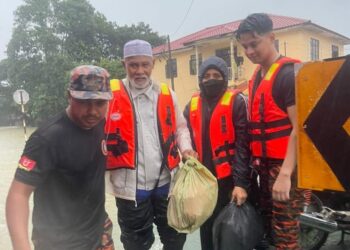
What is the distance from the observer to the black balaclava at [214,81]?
2.98 meters

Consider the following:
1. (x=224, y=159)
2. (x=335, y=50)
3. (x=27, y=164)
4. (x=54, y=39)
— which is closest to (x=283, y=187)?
(x=224, y=159)

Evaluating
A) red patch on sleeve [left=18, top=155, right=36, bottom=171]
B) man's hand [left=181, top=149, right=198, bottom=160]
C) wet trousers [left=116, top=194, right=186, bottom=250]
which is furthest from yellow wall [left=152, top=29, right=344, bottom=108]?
red patch on sleeve [left=18, top=155, right=36, bottom=171]

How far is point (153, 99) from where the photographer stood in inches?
117

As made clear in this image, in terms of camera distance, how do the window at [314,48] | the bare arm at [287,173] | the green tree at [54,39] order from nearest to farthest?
1. the bare arm at [287,173]
2. the window at [314,48]
3. the green tree at [54,39]

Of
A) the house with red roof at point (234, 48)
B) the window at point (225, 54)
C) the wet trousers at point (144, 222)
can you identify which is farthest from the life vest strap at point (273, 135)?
the window at point (225, 54)

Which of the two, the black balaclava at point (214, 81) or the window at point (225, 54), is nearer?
the black balaclava at point (214, 81)

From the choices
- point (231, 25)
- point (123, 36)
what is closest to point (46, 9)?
point (123, 36)

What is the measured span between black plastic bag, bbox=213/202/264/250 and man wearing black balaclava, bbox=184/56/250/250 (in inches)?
8.2

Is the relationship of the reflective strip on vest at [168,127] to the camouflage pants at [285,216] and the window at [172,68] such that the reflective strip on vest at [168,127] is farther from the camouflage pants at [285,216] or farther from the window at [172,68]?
the window at [172,68]

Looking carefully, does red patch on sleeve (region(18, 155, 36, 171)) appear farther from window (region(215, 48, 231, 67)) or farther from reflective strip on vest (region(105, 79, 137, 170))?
window (region(215, 48, 231, 67))

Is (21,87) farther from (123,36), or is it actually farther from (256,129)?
(256,129)

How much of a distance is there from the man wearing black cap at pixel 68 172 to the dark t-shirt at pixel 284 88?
1.09 meters

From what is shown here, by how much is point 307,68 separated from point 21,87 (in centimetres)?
3668

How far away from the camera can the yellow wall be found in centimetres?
2248
